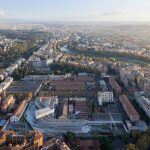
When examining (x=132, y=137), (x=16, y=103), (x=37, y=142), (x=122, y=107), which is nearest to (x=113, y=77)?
(x=122, y=107)

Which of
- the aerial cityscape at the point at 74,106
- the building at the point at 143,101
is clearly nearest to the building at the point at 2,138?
the aerial cityscape at the point at 74,106

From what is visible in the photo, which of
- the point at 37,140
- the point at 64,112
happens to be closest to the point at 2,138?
the point at 37,140

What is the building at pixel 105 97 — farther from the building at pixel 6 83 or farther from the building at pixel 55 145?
the building at pixel 55 145

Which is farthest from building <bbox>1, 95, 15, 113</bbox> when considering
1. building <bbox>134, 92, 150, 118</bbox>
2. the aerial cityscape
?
building <bbox>134, 92, 150, 118</bbox>

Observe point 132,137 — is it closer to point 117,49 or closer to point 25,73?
point 25,73

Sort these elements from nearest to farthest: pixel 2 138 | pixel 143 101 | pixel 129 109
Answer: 1. pixel 2 138
2. pixel 129 109
3. pixel 143 101

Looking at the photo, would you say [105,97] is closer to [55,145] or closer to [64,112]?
[64,112]
